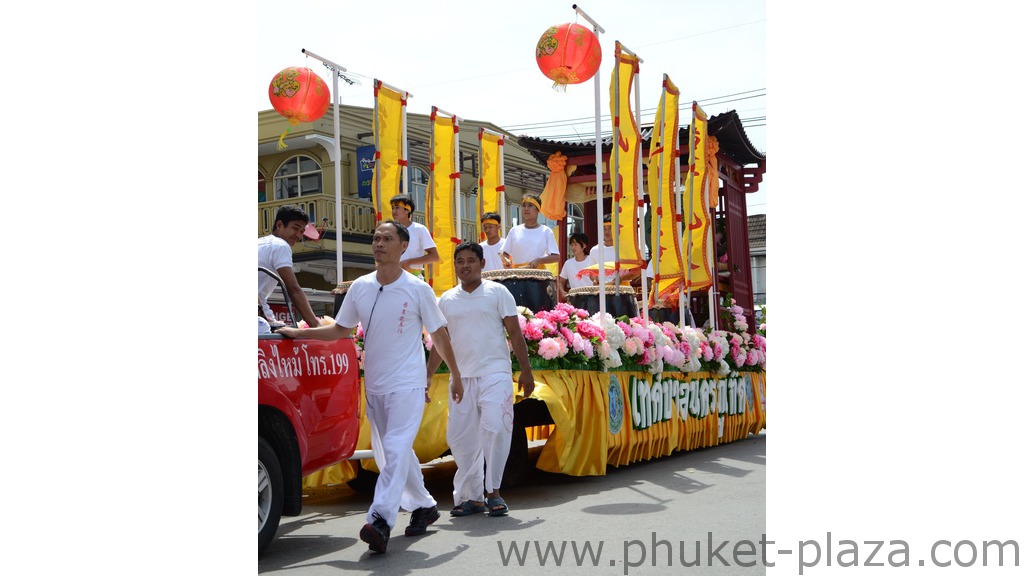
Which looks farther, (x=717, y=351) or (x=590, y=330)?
(x=717, y=351)

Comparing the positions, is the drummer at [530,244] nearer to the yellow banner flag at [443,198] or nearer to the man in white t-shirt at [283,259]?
the yellow banner flag at [443,198]

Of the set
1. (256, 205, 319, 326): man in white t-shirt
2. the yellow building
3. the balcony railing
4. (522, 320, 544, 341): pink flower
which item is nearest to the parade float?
(522, 320, 544, 341): pink flower

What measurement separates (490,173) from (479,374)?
7.05m

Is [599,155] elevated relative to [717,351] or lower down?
elevated

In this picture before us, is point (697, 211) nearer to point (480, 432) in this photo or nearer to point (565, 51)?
point (565, 51)

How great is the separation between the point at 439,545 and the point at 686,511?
6.16 feet

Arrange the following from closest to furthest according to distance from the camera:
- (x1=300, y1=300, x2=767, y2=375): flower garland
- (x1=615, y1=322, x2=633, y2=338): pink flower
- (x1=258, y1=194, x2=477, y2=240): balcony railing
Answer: (x1=300, y1=300, x2=767, y2=375): flower garland < (x1=615, y1=322, x2=633, y2=338): pink flower < (x1=258, y1=194, x2=477, y2=240): balcony railing

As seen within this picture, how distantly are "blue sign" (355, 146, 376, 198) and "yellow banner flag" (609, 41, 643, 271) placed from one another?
14384 mm

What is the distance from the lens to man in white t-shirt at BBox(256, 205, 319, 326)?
20.9ft

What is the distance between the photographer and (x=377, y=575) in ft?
16.8

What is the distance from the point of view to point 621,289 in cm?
1075

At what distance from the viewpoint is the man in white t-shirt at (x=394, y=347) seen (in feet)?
19.9

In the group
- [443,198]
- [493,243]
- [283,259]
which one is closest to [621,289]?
[493,243]

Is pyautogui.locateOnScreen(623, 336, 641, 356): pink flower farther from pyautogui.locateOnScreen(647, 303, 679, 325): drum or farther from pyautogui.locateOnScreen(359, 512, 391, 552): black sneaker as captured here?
pyautogui.locateOnScreen(359, 512, 391, 552): black sneaker
